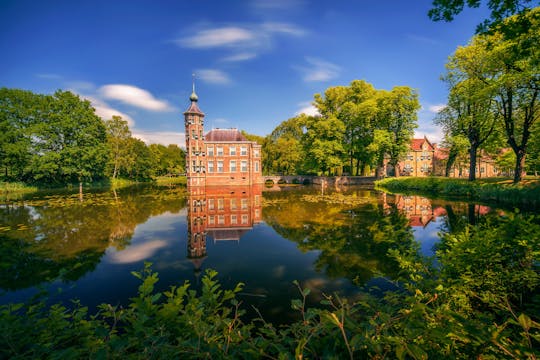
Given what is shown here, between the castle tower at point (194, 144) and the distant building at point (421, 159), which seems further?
the distant building at point (421, 159)

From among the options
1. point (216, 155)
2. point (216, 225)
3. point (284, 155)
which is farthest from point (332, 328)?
point (284, 155)

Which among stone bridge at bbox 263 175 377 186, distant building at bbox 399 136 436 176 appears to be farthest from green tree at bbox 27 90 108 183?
distant building at bbox 399 136 436 176

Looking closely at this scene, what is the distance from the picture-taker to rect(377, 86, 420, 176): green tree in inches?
1393

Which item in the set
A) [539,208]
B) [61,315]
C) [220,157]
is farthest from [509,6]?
[220,157]

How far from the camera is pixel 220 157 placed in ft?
130

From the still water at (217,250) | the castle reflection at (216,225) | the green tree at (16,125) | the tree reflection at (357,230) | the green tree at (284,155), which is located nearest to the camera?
the still water at (217,250)

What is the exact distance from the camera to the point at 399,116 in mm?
36781

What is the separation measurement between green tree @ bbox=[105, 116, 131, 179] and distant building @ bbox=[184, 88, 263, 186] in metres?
25.2

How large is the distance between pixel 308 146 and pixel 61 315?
44332 millimetres

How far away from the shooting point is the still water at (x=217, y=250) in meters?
6.02

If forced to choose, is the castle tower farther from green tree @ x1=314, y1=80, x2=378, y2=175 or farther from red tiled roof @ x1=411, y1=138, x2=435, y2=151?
red tiled roof @ x1=411, y1=138, x2=435, y2=151

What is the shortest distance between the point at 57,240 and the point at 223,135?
32.7m

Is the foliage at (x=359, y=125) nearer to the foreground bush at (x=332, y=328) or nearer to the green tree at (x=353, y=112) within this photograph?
the green tree at (x=353, y=112)

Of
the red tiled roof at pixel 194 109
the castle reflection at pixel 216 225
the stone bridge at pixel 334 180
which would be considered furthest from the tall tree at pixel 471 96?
the red tiled roof at pixel 194 109
